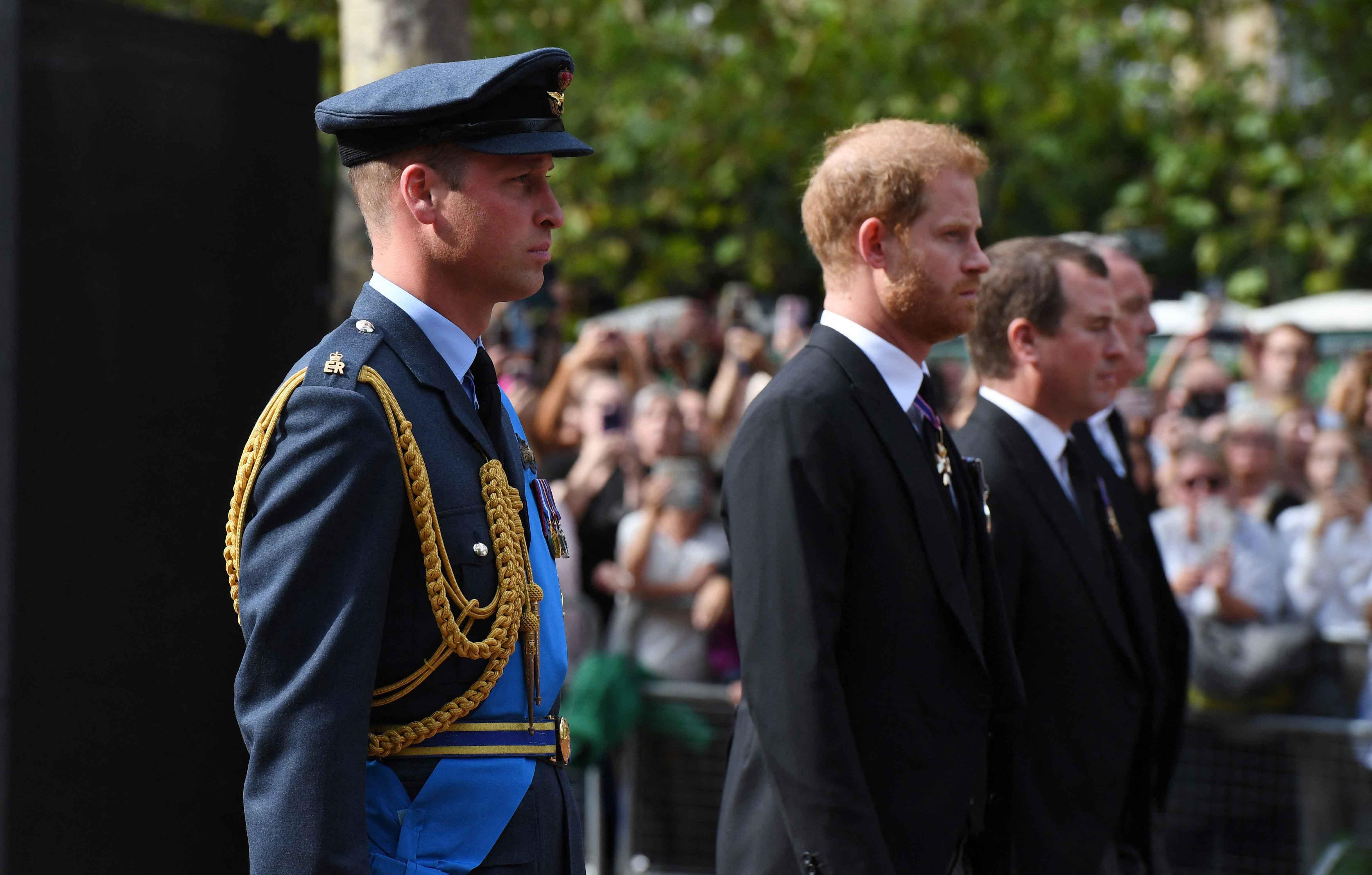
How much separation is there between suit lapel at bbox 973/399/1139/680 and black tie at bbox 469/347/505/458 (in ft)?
5.70

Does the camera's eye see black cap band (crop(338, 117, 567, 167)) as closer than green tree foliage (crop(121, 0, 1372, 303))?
Yes

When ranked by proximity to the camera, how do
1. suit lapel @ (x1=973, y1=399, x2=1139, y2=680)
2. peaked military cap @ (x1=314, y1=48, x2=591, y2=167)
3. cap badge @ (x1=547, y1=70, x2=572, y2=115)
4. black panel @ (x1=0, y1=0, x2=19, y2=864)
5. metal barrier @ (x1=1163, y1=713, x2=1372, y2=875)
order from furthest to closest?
metal barrier @ (x1=1163, y1=713, x2=1372, y2=875)
suit lapel @ (x1=973, y1=399, x2=1139, y2=680)
black panel @ (x1=0, y1=0, x2=19, y2=864)
cap badge @ (x1=547, y1=70, x2=572, y2=115)
peaked military cap @ (x1=314, y1=48, x2=591, y2=167)

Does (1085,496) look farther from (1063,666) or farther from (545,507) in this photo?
(545,507)

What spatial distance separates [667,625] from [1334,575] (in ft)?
8.93

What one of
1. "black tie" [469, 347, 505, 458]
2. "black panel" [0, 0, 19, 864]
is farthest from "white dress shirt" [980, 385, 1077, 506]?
"black panel" [0, 0, 19, 864]

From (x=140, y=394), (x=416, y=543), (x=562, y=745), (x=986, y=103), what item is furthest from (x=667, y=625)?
(x=986, y=103)

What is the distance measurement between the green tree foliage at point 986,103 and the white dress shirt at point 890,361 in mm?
7999

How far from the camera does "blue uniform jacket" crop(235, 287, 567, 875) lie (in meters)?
1.99

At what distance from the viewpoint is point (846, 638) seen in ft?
9.69

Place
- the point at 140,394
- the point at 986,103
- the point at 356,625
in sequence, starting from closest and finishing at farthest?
the point at 356,625, the point at 140,394, the point at 986,103

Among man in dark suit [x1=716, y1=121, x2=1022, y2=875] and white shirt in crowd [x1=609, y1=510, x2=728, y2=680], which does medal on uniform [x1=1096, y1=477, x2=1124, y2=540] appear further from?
white shirt in crowd [x1=609, y1=510, x2=728, y2=680]

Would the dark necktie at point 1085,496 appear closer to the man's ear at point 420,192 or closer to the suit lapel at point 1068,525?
the suit lapel at point 1068,525

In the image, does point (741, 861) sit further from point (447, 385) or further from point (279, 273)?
point (279, 273)

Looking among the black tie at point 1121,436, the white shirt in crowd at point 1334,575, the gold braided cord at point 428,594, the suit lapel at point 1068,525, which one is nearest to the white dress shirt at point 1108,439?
the black tie at point 1121,436
